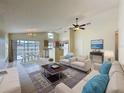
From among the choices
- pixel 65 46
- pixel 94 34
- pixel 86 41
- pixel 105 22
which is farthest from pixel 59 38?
pixel 105 22

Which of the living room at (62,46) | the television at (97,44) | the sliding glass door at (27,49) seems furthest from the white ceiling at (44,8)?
the sliding glass door at (27,49)

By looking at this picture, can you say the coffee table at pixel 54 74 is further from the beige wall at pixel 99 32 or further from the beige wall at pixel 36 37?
the beige wall at pixel 36 37

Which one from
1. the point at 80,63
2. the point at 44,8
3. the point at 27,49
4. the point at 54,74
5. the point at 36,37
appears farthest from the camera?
the point at 27,49

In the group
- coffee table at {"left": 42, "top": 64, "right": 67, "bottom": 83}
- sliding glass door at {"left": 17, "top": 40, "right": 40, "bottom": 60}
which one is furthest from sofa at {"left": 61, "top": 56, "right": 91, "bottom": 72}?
sliding glass door at {"left": 17, "top": 40, "right": 40, "bottom": 60}

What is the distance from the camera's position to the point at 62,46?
940 centimetres

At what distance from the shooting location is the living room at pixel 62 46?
2.44 metres

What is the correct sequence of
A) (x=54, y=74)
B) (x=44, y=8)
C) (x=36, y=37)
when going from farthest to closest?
1. (x=36, y=37)
2. (x=54, y=74)
3. (x=44, y=8)

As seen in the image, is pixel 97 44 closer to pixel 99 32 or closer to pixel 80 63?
pixel 99 32

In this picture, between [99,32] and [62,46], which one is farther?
[62,46]

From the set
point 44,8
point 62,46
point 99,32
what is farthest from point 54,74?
point 62,46

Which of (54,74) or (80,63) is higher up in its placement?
(80,63)

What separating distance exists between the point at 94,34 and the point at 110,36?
1.09 meters

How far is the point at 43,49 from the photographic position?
947cm

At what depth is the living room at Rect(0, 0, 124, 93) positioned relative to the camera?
2.44 meters
